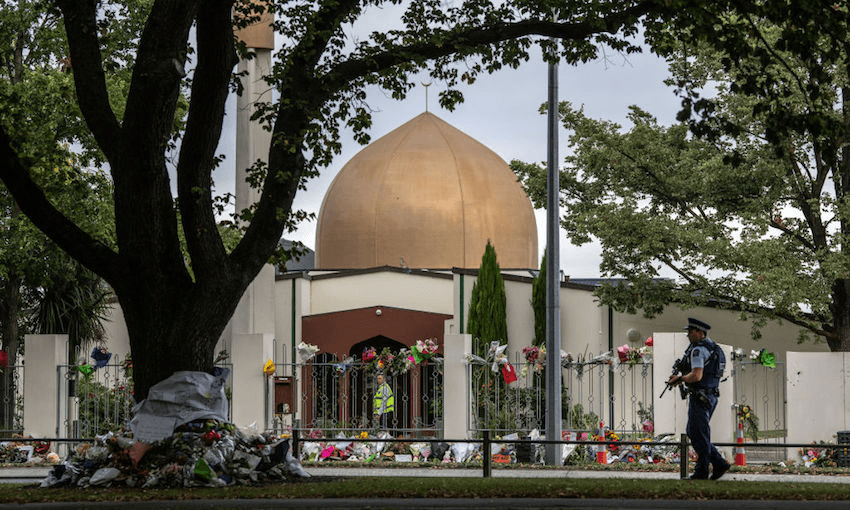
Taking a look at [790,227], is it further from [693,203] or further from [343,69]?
[343,69]

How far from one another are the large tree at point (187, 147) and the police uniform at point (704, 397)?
340cm

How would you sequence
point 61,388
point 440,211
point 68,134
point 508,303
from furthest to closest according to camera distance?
point 440,211 < point 508,303 < point 68,134 < point 61,388

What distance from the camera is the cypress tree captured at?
33531 mm

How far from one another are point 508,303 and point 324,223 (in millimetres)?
12437

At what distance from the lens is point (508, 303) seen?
1362 inches

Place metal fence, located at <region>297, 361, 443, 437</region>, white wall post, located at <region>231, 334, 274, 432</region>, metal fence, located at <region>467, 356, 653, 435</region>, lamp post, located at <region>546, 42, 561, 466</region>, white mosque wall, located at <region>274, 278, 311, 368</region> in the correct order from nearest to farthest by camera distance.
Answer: lamp post, located at <region>546, 42, 561, 466</region>
white wall post, located at <region>231, 334, 274, 432</region>
metal fence, located at <region>467, 356, 653, 435</region>
metal fence, located at <region>297, 361, 443, 437</region>
white mosque wall, located at <region>274, 278, 311, 368</region>

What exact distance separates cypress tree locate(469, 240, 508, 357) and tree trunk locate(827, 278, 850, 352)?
32.3 feet

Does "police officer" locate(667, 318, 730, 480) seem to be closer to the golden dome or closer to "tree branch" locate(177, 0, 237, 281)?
"tree branch" locate(177, 0, 237, 281)

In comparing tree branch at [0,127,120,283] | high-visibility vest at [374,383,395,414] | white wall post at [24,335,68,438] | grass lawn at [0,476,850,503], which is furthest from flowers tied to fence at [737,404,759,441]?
tree branch at [0,127,120,283]

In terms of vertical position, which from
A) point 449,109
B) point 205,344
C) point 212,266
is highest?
point 449,109

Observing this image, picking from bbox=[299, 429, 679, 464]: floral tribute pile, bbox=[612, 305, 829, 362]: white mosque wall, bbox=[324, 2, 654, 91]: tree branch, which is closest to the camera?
bbox=[324, 2, 654, 91]: tree branch

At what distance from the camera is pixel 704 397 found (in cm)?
1227

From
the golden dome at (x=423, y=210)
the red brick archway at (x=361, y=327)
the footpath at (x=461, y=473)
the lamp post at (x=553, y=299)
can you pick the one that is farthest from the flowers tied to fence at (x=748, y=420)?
the golden dome at (x=423, y=210)

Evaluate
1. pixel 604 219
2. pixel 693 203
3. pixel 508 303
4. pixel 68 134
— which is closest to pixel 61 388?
pixel 68 134
